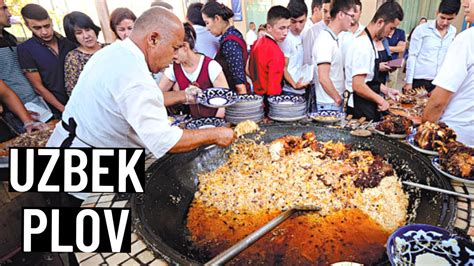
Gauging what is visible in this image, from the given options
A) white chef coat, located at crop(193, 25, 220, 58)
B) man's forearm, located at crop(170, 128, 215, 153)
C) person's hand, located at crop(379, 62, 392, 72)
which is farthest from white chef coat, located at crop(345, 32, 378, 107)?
man's forearm, located at crop(170, 128, 215, 153)

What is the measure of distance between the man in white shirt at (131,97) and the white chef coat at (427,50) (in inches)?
199

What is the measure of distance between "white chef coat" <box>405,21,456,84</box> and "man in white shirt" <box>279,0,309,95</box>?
2.32 m

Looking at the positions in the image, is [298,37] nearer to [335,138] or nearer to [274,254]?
[335,138]

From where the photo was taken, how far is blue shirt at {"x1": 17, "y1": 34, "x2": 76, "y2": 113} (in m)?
3.42

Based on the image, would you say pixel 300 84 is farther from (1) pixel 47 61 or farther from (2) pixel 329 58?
(1) pixel 47 61

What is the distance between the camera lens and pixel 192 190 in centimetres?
210

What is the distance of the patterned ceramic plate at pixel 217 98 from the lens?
2.55 meters

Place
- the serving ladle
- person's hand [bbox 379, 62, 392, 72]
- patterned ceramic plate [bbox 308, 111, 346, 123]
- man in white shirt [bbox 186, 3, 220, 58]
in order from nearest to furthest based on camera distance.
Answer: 1. the serving ladle
2. patterned ceramic plate [bbox 308, 111, 346, 123]
3. person's hand [bbox 379, 62, 392, 72]
4. man in white shirt [bbox 186, 3, 220, 58]

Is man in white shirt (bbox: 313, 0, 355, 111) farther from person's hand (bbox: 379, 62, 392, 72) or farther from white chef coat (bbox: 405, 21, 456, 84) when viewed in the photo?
white chef coat (bbox: 405, 21, 456, 84)

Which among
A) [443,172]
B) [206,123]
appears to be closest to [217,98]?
[206,123]

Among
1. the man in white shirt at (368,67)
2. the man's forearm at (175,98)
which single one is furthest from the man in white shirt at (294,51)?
the man's forearm at (175,98)

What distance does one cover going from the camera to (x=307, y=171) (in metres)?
2.13

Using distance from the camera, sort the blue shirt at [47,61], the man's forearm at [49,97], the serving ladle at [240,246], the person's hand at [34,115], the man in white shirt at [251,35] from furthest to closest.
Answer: the man in white shirt at [251,35] < the man's forearm at [49,97] < the blue shirt at [47,61] < the person's hand at [34,115] < the serving ladle at [240,246]

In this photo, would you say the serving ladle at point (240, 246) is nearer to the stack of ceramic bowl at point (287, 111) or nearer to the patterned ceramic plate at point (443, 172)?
the patterned ceramic plate at point (443, 172)
